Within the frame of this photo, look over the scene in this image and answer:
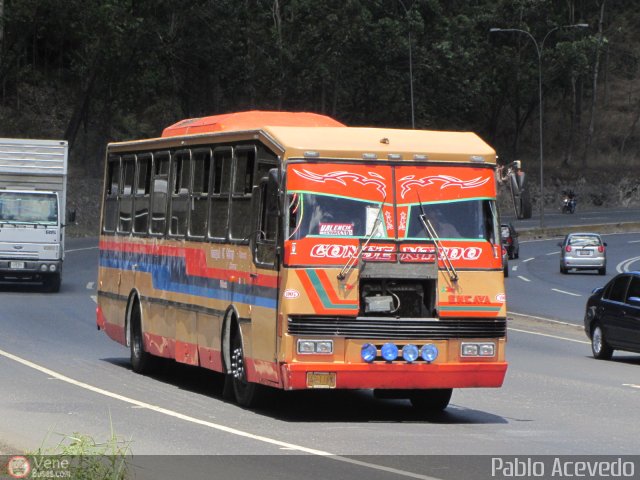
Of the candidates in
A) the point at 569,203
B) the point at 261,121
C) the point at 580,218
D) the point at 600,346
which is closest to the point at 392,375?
the point at 261,121

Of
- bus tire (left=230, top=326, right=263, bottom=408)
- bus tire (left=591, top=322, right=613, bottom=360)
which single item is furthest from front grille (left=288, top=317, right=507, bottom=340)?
bus tire (left=591, top=322, right=613, bottom=360)

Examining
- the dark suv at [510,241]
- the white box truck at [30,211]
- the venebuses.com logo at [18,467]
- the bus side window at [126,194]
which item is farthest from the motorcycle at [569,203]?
the venebuses.com logo at [18,467]

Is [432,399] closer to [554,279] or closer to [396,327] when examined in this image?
[396,327]

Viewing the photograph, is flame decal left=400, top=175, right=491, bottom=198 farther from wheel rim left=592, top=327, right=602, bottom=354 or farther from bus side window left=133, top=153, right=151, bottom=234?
wheel rim left=592, top=327, right=602, bottom=354

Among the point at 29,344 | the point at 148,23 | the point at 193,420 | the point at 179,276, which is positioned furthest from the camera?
the point at 148,23

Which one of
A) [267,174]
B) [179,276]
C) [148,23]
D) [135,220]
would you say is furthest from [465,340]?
[148,23]

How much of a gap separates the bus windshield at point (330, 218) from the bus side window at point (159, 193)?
4.60m

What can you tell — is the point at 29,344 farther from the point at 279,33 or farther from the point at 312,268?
the point at 279,33

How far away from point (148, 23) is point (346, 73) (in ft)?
41.3

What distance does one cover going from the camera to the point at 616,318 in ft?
81.4

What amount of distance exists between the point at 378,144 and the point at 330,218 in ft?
3.20

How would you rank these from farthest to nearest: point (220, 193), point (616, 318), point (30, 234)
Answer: point (30, 234)
point (616, 318)
point (220, 193)

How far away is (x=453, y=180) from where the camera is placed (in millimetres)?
14953

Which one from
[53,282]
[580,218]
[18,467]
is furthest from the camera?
[580,218]
